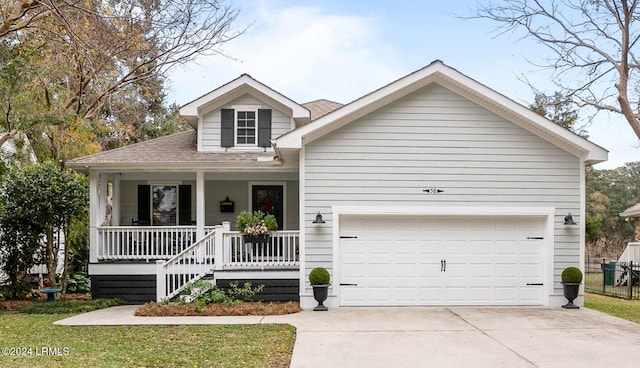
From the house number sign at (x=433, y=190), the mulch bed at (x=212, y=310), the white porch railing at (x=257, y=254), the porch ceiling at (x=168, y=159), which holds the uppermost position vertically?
the porch ceiling at (x=168, y=159)

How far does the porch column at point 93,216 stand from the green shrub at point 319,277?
17.3ft

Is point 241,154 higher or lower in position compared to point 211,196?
higher

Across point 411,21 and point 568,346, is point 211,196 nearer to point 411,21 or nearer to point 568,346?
point 411,21

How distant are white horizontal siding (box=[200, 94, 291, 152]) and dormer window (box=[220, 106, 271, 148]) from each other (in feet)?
0.35

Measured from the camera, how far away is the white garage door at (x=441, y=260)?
11242 mm

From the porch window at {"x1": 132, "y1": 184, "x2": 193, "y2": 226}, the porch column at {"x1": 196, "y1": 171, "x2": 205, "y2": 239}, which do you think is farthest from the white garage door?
the porch window at {"x1": 132, "y1": 184, "x2": 193, "y2": 226}

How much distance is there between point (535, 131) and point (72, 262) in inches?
519

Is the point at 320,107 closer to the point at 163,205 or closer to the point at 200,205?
the point at 163,205

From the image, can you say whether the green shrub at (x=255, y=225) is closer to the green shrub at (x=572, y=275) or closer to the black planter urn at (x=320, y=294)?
the black planter urn at (x=320, y=294)

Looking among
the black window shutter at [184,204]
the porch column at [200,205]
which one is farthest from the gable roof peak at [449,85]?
the black window shutter at [184,204]

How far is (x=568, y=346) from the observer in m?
7.51

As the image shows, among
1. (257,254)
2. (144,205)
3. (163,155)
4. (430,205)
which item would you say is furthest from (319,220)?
(144,205)

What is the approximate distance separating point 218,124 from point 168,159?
1814mm

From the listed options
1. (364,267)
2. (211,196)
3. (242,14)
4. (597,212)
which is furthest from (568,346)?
(597,212)
